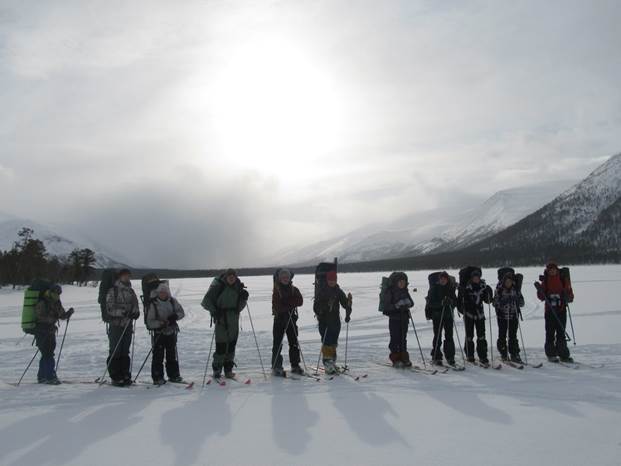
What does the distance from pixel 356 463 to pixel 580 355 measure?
7288 millimetres

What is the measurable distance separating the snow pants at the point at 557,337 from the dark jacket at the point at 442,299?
73.1 inches

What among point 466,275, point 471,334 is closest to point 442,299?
point 466,275

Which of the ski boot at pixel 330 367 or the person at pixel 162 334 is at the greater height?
the person at pixel 162 334

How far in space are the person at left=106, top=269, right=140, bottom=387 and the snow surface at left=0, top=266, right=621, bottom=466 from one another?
0.33 meters

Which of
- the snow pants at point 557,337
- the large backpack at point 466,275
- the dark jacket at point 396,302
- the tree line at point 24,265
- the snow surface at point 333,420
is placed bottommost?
the snow surface at point 333,420

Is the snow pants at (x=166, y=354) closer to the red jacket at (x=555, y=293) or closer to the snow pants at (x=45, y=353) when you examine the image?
the snow pants at (x=45, y=353)

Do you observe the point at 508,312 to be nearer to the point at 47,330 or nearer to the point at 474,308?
the point at 474,308

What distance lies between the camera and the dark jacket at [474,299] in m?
9.12

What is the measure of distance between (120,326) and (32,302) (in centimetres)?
160

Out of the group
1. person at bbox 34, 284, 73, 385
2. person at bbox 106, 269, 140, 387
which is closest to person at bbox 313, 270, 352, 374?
person at bbox 106, 269, 140, 387

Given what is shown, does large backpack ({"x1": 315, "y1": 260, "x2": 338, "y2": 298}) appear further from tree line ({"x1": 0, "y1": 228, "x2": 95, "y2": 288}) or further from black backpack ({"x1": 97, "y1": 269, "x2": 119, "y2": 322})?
tree line ({"x1": 0, "y1": 228, "x2": 95, "y2": 288})

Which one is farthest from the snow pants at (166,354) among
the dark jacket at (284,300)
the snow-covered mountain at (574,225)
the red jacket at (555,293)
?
the snow-covered mountain at (574,225)

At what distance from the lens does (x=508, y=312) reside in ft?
30.3

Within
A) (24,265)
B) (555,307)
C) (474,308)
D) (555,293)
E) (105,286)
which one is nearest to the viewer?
(105,286)
